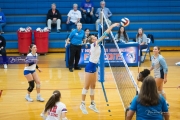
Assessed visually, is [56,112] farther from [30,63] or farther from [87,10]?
[87,10]

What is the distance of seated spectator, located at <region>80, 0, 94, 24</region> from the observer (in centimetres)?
2145

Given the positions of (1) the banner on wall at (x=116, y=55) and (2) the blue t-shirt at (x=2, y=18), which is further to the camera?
(2) the blue t-shirt at (x=2, y=18)

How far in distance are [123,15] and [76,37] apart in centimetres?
651

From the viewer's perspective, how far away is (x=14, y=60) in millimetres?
18734

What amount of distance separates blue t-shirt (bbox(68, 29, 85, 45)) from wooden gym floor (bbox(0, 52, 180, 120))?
124 centimetres

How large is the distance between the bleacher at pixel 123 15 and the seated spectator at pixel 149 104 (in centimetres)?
1472

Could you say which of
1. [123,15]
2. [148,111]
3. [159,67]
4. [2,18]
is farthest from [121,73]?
[148,111]

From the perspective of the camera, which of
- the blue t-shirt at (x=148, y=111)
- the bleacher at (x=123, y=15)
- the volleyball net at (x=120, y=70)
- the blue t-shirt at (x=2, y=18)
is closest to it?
the blue t-shirt at (x=148, y=111)

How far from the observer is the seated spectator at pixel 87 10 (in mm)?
21453

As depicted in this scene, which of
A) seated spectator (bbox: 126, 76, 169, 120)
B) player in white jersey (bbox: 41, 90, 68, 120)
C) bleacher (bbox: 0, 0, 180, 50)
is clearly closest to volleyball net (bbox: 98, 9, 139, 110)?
player in white jersey (bbox: 41, 90, 68, 120)

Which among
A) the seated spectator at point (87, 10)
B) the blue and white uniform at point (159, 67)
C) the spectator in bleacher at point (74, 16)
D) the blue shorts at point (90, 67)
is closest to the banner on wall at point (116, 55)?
the spectator in bleacher at point (74, 16)

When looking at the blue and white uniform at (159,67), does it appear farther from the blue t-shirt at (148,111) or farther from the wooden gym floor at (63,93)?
the blue t-shirt at (148,111)

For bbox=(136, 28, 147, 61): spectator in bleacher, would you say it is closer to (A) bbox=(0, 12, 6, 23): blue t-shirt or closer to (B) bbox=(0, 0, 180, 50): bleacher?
(B) bbox=(0, 0, 180, 50): bleacher

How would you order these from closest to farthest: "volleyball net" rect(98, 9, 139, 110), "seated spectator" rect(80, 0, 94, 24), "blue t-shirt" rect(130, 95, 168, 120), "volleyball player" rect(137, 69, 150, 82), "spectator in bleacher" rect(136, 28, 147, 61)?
"blue t-shirt" rect(130, 95, 168, 120)
"volleyball player" rect(137, 69, 150, 82)
"volleyball net" rect(98, 9, 139, 110)
"spectator in bleacher" rect(136, 28, 147, 61)
"seated spectator" rect(80, 0, 94, 24)
